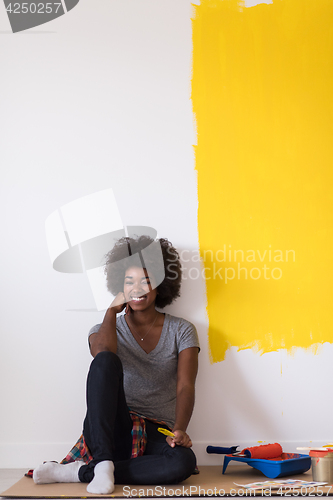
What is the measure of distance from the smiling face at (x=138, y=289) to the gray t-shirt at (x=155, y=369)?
0.34 feet

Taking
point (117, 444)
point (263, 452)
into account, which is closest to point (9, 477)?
point (117, 444)

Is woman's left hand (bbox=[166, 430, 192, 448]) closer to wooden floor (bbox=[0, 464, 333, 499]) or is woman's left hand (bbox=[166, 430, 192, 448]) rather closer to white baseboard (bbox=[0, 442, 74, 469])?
wooden floor (bbox=[0, 464, 333, 499])

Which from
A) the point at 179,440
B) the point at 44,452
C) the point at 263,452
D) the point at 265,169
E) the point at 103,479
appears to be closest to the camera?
the point at 103,479

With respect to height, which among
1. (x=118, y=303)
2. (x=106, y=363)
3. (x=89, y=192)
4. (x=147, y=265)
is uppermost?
(x=89, y=192)

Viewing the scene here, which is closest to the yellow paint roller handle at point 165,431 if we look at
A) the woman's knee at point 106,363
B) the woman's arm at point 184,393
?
the woman's arm at point 184,393

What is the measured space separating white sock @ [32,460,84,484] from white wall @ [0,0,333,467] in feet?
1.19

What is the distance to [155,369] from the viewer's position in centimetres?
168

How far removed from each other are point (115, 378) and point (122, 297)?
1.36 feet

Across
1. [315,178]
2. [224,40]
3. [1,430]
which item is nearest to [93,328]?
[1,430]

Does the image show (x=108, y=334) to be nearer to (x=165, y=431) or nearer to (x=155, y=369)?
(x=155, y=369)

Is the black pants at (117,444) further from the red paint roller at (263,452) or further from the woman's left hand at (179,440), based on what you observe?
the red paint roller at (263,452)

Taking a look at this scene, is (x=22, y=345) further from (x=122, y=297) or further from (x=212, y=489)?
(x=212, y=489)

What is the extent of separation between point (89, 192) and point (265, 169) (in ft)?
2.43

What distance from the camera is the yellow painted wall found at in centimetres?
184
